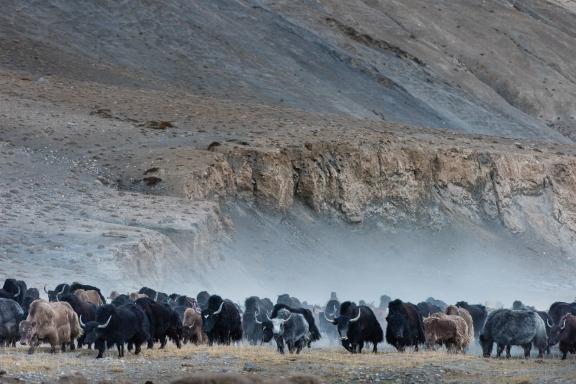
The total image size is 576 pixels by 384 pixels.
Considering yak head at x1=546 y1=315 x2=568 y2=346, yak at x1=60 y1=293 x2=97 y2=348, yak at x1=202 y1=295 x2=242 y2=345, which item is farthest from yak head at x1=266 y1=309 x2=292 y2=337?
yak head at x1=546 y1=315 x2=568 y2=346

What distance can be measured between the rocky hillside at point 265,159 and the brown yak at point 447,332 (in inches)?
570

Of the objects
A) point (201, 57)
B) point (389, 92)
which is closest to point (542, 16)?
point (389, 92)

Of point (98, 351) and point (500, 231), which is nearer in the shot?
point (98, 351)

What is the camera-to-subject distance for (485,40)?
104375 mm

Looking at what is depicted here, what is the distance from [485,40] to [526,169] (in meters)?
38.2

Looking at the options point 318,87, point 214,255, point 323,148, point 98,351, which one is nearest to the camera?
point 98,351

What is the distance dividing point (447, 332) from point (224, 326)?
14.7ft

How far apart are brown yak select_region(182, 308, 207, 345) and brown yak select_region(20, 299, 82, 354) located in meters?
3.84

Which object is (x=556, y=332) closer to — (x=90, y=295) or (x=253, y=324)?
(x=253, y=324)

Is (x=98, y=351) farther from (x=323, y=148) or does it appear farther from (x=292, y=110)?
(x=292, y=110)

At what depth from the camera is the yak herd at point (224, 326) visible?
75.7 ft

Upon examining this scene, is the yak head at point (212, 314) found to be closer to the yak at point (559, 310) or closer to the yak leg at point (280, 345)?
the yak leg at point (280, 345)

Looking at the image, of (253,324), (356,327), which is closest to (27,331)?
(356,327)

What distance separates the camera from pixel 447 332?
27.0 m
